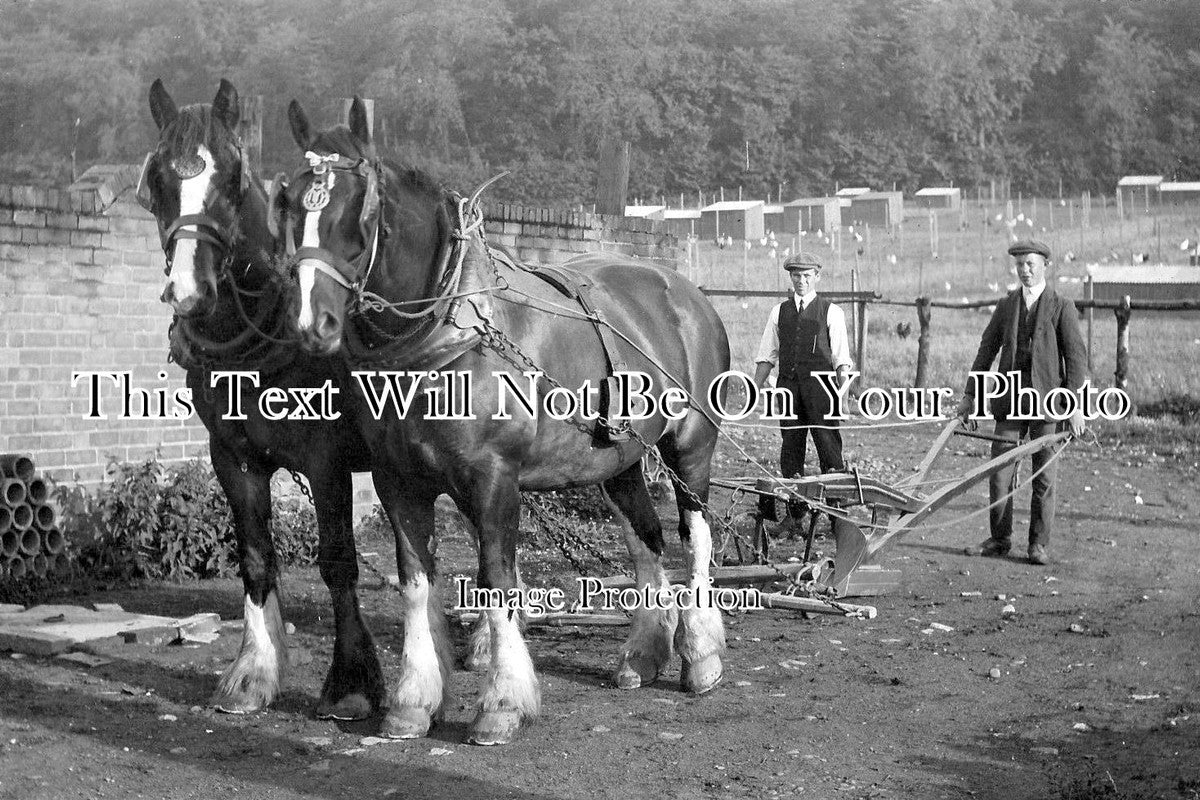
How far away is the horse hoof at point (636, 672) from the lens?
6086 mm

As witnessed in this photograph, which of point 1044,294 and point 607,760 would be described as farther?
point 1044,294

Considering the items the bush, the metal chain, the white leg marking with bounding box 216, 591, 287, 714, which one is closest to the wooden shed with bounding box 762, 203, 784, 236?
the bush

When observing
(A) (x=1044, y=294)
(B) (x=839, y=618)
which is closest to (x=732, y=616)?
(B) (x=839, y=618)

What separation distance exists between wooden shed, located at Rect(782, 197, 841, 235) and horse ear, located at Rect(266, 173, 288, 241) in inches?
1520

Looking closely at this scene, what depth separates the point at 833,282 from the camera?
38781mm

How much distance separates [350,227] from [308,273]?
0.27 m

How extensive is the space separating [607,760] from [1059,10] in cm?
4596

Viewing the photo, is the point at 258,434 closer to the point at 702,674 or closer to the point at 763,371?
the point at 702,674

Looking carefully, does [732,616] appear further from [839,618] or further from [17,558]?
[17,558]

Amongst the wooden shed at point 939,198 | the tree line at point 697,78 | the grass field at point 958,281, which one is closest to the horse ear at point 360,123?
the grass field at point 958,281

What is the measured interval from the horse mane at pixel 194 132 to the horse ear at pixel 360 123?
2.15 ft

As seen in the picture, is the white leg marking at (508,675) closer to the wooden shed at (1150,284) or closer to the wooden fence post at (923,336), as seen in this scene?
the wooden fence post at (923,336)

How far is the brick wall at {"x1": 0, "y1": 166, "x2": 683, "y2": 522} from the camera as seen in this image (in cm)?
784

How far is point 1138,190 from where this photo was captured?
40.8 m
